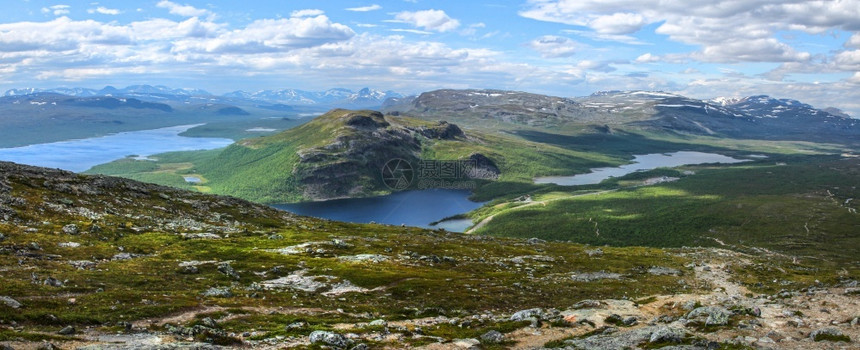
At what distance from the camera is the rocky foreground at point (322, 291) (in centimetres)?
4016

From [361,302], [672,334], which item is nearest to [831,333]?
[672,334]

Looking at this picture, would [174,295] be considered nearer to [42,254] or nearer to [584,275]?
[42,254]

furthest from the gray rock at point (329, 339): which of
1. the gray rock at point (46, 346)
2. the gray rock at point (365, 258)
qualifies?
the gray rock at point (365, 258)

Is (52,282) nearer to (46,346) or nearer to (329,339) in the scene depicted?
(46,346)

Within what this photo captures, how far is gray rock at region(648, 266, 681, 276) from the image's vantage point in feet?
321

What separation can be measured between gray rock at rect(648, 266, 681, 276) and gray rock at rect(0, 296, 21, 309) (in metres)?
97.0

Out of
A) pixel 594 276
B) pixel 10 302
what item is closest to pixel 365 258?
pixel 594 276

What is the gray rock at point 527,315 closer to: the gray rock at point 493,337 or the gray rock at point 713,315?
the gray rock at point 493,337

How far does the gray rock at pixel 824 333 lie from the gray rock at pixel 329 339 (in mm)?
38885

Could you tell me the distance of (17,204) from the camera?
7606cm

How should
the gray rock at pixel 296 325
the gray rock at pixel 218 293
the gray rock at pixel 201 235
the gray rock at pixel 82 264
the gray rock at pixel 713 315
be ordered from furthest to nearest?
the gray rock at pixel 201 235
the gray rock at pixel 82 264
the gray rock at pixel 218 293
the gray rock at pixel 713 315
the gray rock at pixel 296 325

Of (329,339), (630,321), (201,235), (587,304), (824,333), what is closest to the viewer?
(329,339)

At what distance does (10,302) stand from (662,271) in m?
101

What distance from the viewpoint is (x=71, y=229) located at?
69.8m
